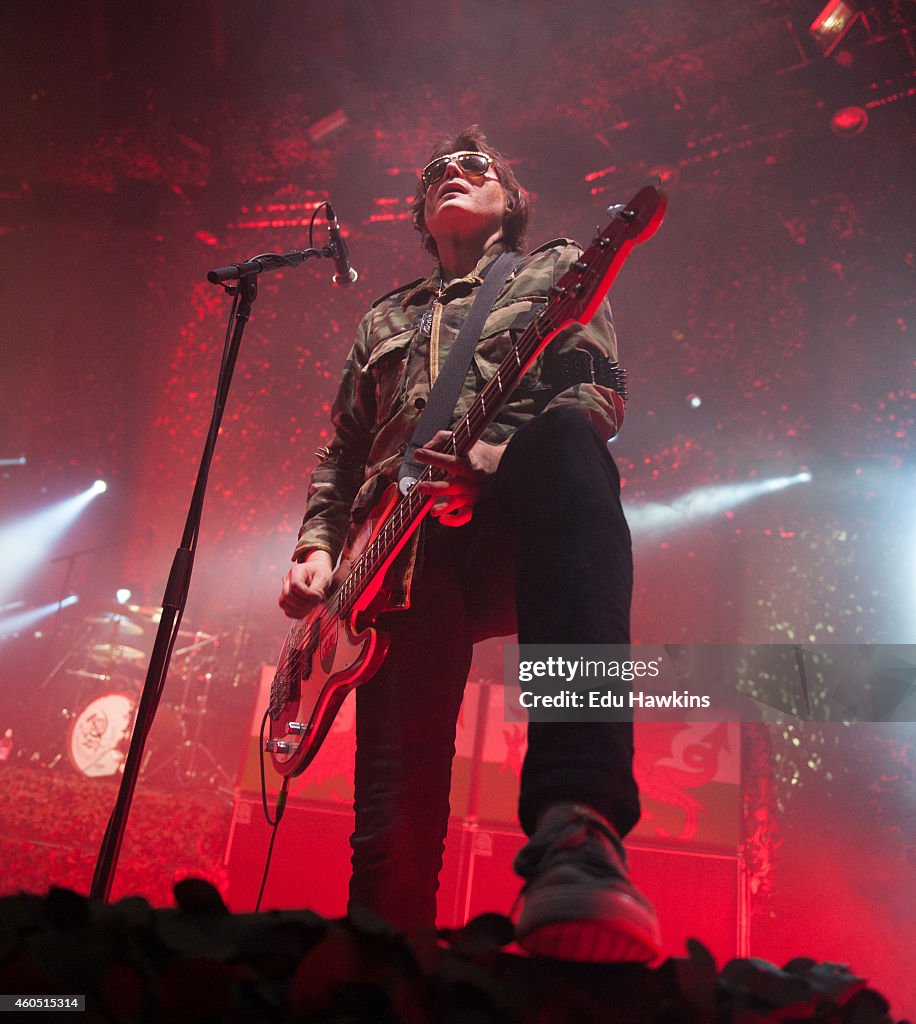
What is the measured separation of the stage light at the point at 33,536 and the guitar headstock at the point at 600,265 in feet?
23.7

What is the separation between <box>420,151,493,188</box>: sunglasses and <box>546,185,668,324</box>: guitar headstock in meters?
1.01

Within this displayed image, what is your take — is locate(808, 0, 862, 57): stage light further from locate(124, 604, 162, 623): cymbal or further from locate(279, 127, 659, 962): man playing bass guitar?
locate(124, 604, 162, 623): cymbal

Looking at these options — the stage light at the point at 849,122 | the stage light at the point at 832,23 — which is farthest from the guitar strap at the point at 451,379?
the stage light at the point at 849,122

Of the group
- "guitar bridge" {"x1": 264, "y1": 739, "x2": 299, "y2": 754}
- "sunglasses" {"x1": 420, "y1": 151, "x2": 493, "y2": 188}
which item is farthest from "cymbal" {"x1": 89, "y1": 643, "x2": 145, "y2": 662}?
"sunglasses" {"x1": 420, "y1": 151, "x2": 493, "y2": 188}

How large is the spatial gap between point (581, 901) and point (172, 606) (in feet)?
4.58

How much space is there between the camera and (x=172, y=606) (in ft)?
5.96

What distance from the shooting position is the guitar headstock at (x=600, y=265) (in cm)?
141

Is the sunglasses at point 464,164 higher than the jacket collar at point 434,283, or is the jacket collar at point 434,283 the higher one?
the sunglasses at point 464,164

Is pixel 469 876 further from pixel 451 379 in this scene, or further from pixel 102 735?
pixel 102 735

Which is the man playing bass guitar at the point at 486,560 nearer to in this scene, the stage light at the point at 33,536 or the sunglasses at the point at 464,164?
the sunglasses at the point at 464,164

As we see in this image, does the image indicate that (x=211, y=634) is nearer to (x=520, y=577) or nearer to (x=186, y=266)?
(x=186, y=266)

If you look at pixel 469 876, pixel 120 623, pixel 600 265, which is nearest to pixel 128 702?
pixel 120 623

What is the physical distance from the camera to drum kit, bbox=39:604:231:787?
18.9 feet

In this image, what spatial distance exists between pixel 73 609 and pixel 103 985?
7502 mm
